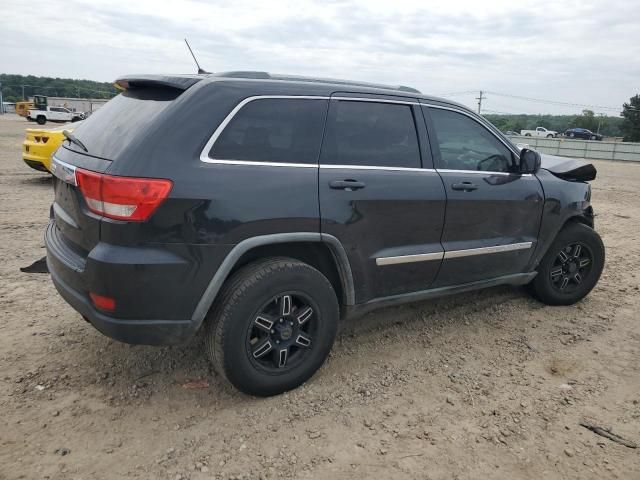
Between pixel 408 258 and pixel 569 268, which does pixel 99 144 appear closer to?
pixel 408 258

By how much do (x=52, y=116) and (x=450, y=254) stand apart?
5113cm

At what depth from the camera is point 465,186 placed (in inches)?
145

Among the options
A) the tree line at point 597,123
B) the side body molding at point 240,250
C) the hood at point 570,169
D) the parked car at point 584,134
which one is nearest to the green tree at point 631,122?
the tree line at point 597,123

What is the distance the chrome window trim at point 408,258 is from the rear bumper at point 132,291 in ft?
4.14

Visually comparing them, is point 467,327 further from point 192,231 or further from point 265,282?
point 192,231

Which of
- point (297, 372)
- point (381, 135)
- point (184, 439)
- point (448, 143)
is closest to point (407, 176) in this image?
point (381, 135)

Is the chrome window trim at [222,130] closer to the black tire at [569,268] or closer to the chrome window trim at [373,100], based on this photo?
the chrome window trim at [373,100]

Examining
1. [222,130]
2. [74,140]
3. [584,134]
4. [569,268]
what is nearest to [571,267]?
[569,268]

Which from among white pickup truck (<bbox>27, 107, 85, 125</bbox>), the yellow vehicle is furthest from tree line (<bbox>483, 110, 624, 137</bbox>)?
the yellow vehicle

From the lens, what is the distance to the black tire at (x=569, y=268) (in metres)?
4.52

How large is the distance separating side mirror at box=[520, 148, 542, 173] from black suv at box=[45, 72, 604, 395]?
0.22 metres

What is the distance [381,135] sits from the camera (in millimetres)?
3383

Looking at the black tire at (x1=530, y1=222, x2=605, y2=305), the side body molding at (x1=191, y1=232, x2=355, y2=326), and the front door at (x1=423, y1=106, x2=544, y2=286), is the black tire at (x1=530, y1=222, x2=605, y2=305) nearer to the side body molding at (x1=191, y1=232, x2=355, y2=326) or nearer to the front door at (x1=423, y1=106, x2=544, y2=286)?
the front door at (x1=423, y1=106, x2=544, y2=286)

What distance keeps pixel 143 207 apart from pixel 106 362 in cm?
142
